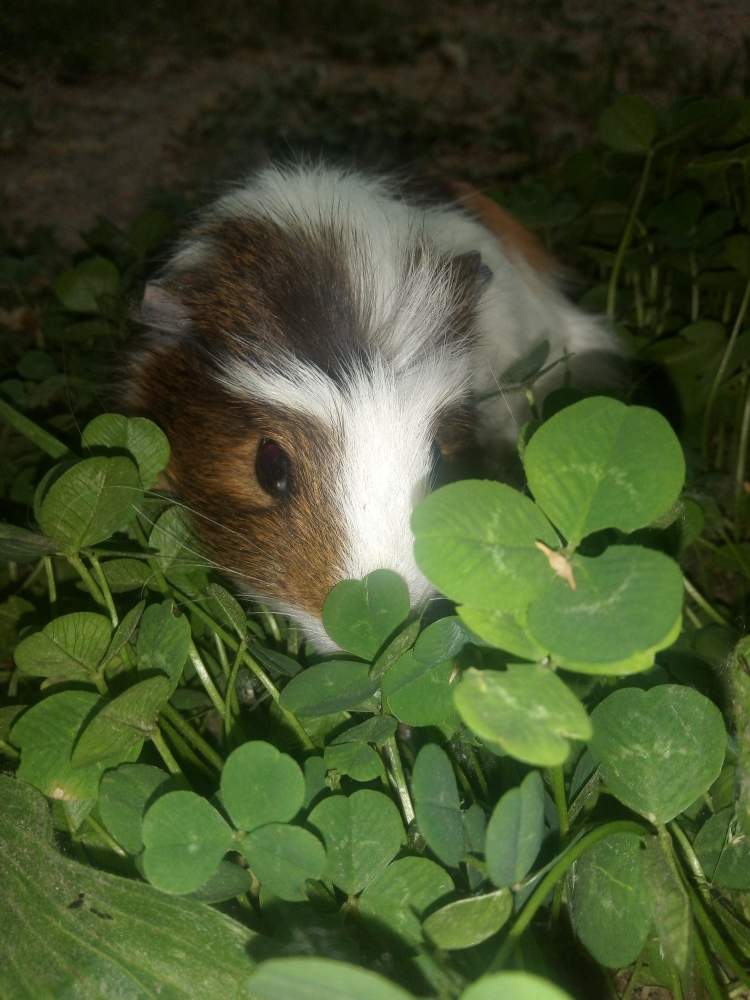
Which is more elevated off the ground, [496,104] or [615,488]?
[496,104]

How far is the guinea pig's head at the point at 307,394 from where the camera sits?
1257mm

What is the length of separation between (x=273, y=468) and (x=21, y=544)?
419 mm

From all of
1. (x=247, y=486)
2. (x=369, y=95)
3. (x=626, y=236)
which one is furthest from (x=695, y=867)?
(x=369, y=95)

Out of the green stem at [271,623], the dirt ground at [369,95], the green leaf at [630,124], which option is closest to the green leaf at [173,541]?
the green stem at [271,623]

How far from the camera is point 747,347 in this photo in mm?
1781

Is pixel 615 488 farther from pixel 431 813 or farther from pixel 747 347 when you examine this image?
pixel 747 347

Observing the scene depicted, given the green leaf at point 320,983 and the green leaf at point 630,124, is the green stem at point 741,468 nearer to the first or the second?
the green leaf at point 630,124

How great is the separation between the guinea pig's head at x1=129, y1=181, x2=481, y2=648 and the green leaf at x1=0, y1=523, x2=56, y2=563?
0.32 m

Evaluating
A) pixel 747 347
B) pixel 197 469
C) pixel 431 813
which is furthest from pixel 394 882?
pixel 747 347

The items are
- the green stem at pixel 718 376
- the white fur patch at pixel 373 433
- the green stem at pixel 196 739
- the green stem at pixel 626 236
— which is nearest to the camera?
the green stem at pixel 196 739

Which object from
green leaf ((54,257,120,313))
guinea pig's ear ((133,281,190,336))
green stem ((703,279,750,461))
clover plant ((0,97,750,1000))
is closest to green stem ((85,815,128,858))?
clover plant ((0,97,750,1000))

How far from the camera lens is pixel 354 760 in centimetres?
96

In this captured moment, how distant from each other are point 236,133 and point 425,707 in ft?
9.21

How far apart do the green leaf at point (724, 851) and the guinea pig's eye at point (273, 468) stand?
0.76m
